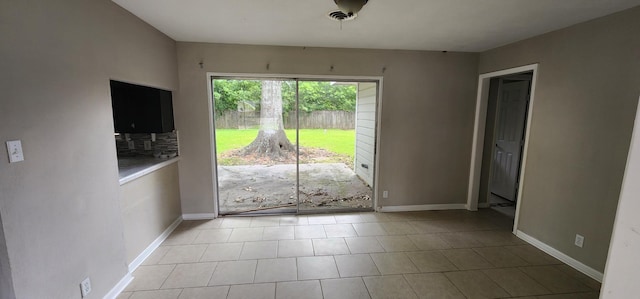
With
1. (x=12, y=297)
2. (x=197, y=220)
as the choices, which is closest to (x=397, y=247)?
(x=197, y=220)

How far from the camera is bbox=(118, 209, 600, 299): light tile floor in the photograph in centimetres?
216

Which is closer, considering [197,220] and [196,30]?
[196,30]

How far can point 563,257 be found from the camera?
2.61 meters

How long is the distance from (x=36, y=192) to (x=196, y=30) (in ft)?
6.77

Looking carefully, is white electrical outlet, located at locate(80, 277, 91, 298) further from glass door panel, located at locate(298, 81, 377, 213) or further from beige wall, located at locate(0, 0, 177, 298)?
glass door panel, located at locate(298, 81, 377, 213)

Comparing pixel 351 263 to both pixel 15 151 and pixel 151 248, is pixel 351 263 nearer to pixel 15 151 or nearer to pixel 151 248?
pixel 151 248

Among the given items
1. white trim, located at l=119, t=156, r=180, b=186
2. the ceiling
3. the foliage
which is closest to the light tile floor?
white trim, located at l=119, t=156, r=180, b=186

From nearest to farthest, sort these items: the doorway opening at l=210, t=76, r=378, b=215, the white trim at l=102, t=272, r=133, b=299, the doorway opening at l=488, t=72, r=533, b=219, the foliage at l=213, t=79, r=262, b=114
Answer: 1. the white trim at l=102, t=272, r=133, b=299
2. the foliage at l=213, t=79, r=262, b=114
3. the doorway opening at l=210, t=76, r=378, b=215
4. the doorway opening at l=488, t=72, r=533, b=219

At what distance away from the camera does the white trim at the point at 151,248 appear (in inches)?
94.9

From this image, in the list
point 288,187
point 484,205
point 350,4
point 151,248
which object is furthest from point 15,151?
point 484,205

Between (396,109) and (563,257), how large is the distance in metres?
2.44

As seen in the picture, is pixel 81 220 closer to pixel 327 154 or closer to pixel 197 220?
pixel 197 220

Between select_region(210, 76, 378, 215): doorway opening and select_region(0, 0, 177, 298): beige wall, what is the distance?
1.48 m

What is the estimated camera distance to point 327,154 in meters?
4.56
